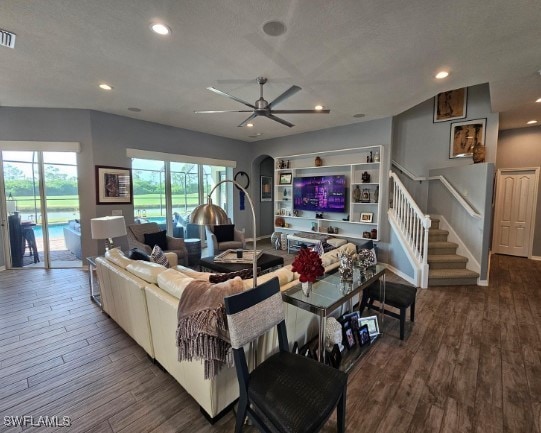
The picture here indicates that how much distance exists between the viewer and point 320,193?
6145 mm

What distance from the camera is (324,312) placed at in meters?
1.87

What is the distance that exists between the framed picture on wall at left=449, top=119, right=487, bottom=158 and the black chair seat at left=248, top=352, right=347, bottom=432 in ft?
17.3

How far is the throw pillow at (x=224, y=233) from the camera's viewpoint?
5445 mm

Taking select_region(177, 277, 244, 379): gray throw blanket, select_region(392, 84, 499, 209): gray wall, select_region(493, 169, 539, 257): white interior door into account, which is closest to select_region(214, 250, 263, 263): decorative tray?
select_region(177, 277, 244, 379): gray throw blanket

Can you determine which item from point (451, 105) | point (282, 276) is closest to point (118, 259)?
point (282, 276)

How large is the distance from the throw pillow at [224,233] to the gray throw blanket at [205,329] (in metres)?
3.74

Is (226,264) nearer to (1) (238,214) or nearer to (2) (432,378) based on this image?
(2) (432,378)

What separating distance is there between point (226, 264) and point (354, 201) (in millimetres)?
3241

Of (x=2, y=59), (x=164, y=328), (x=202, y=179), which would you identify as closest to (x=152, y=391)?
(x=164, y=328)

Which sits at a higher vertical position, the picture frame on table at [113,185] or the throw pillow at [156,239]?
the picture frame on table at [113,185]

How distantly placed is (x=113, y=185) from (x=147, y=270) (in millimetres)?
3667

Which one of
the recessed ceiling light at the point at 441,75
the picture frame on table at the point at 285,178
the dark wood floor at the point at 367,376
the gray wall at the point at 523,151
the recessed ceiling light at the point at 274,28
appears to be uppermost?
the recessed ceiling light at the point at 274,28

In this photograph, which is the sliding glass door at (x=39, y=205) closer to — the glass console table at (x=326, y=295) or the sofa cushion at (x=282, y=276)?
the sofa cushion at (x=282, y=276)

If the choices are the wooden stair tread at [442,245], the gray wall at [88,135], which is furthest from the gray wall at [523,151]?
the gray wall at [88,135]
